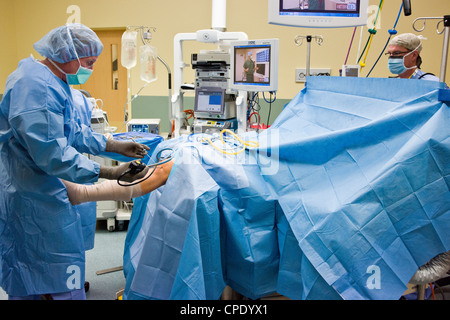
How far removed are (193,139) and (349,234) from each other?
2.94 feet

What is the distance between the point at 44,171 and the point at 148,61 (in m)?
1.96

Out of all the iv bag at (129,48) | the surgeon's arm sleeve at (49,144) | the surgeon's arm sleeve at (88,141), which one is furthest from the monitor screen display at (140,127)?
the surgeon's arm sleeve at (49,144)

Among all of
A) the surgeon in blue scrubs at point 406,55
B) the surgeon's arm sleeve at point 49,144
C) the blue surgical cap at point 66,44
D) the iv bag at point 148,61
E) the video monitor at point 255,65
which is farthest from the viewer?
the iv bag at point 148,61

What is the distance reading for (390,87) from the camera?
4.88 feet

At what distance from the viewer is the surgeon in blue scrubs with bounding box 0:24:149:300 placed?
1.44 m

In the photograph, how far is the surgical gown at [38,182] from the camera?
4.70ft

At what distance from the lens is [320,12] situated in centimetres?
193

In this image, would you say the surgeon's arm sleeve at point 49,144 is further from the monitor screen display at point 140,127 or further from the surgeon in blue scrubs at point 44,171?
the monitor screen display at point 140,127

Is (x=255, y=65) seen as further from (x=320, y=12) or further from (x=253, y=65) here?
(x=320, y=12)

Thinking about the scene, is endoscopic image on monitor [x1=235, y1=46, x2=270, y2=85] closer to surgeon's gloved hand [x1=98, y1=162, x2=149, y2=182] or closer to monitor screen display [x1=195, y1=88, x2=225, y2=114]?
monitor screen display [x1=195, y1=88, x2=225, y2=114]

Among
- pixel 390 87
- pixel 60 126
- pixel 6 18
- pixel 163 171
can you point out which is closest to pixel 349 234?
pixel 390 87

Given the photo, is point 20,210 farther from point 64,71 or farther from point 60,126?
point 64,71

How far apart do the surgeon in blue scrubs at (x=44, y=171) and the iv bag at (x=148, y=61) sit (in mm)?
1542

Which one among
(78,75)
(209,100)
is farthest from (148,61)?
(78,75)
